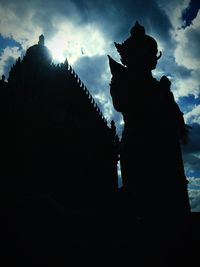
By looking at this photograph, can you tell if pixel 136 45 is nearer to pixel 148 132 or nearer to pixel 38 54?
pixel 148 132

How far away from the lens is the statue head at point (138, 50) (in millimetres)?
4246

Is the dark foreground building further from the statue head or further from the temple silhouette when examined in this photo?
the statue head

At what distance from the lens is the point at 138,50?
4.27 m

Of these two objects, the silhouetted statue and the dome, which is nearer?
the silhouetted statue

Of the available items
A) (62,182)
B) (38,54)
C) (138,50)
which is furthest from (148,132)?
(38,54)

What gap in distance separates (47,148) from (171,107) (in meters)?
21.8

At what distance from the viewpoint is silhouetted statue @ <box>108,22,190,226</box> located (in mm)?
3354

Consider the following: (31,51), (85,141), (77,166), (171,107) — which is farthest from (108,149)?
(171,107)

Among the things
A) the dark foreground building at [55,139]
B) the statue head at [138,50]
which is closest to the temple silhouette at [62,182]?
the dark foreground building at [55,139]

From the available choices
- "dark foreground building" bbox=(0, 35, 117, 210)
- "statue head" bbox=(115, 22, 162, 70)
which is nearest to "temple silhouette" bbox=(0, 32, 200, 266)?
"dark foreground building" bbox=(0, 35, 117, 210)

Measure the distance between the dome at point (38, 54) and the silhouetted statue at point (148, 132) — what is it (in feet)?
121

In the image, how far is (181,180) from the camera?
11.4 feet

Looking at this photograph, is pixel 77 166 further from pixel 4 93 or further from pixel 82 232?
pixel 82 232

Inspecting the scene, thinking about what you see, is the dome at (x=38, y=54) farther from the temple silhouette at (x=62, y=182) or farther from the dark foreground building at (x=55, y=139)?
the dark foreground building at (x=55, y=139)
